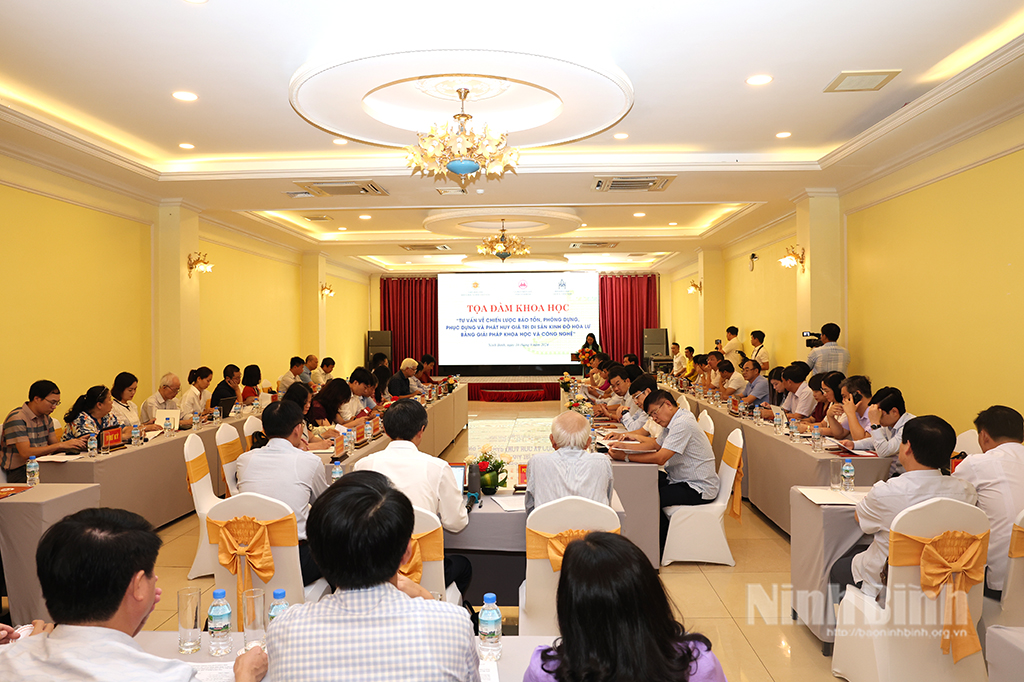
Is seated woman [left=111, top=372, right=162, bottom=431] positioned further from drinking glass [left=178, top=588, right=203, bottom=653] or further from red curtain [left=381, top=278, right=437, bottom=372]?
red curtain [left=381, top=278, right=437, bottom=372]

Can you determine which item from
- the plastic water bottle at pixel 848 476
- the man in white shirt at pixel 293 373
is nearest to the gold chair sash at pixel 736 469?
the plastic water bottle at pixel 848 476

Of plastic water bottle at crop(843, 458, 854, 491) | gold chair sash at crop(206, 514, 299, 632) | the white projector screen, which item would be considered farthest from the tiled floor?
the white projector screen

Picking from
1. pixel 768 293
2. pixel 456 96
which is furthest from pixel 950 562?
pixel 768 293

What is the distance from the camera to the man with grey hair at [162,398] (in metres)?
6.16

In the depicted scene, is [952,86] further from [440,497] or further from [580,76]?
[440,497]

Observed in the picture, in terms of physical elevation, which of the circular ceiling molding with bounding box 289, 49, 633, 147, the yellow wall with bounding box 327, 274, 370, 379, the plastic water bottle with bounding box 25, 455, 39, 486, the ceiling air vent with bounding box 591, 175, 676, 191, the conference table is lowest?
the conference table

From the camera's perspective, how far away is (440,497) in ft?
9.66

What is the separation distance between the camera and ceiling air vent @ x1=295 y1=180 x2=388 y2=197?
6510 mm

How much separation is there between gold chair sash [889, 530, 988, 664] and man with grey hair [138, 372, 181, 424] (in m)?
5.99

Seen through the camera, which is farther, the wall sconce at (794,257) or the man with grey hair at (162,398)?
the wall sconce at (794,257)

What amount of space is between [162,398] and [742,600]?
5.45 metres

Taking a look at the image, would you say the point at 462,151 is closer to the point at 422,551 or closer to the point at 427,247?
the point at 422,551

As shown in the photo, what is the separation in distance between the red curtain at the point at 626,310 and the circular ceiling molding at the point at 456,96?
12.0m

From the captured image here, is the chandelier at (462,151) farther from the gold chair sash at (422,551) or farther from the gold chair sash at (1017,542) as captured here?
the gold chair sash at (1017,542)
